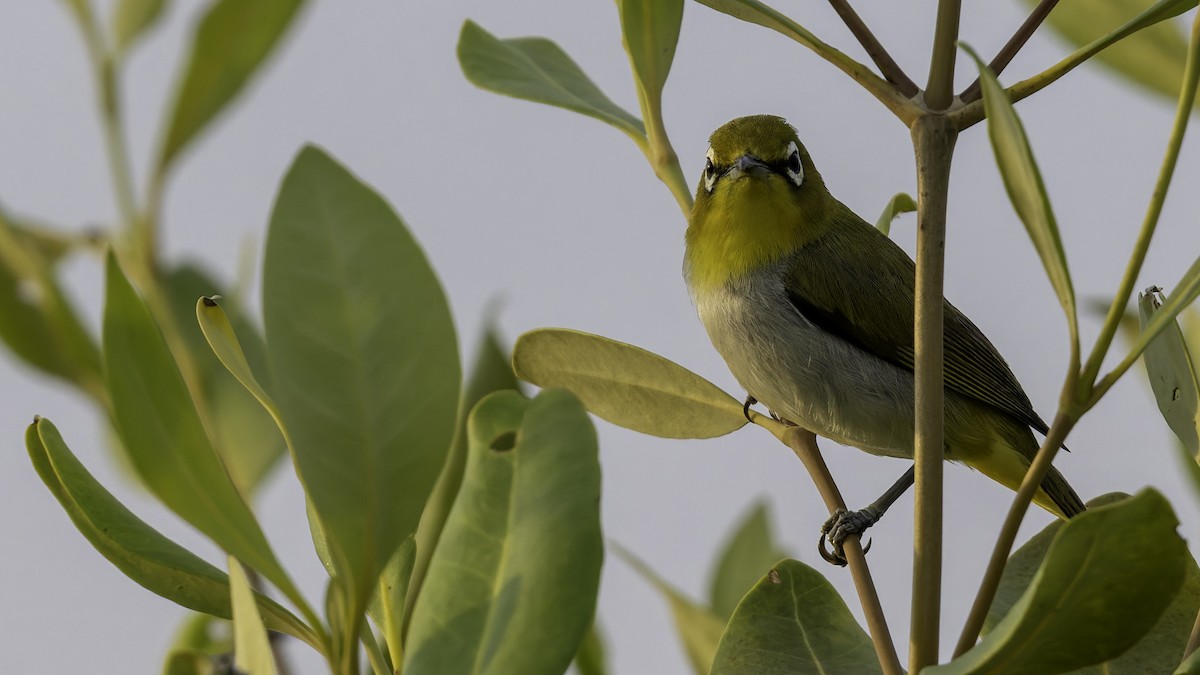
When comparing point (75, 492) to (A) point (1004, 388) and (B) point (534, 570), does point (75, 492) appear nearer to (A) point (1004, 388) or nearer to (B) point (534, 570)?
(B) point (534, 570)

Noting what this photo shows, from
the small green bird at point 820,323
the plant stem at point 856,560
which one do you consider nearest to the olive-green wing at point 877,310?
the small green bird at point 820,323

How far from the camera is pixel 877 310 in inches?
138

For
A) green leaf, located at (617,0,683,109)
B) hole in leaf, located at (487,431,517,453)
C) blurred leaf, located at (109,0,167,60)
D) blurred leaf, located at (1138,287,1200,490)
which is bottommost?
hole in leaf, located at (487,431,517,453)

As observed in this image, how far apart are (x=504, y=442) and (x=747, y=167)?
7.78 ft

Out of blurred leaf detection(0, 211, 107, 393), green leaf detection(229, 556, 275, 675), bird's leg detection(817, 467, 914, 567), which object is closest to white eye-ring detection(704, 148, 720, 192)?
bird's leg detection(817, 467, 914, 567)

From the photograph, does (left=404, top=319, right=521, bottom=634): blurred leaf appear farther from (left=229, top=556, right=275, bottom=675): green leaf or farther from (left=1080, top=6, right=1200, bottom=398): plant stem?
(left=1080, top=6, right=1200, bottom=398): plant stem

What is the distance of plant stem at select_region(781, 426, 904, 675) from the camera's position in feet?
4.83

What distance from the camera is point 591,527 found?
119cm

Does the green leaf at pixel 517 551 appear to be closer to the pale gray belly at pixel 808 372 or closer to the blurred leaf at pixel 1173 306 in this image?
the blurred leaf at pixel 1173 306

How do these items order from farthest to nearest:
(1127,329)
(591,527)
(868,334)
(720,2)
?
1. (868,334)
2. (1127,329)
3. (720,2)
4. (591,527)

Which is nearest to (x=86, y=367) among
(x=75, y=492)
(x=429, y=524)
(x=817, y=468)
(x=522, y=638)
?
(x=429, y=524)

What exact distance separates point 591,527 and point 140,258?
1.67 meters

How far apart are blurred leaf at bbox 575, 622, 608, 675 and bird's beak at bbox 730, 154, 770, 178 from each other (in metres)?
1.69

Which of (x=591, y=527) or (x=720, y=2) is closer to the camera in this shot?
(x=591, y=527)
